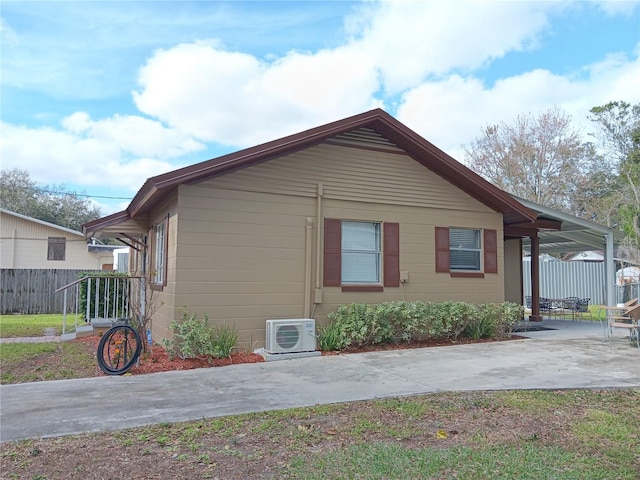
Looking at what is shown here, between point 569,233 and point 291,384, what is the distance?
11.3 meters

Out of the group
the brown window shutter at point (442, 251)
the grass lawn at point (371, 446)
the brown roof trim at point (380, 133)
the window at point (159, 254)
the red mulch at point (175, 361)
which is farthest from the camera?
the brown window shutter at point (442, 251)

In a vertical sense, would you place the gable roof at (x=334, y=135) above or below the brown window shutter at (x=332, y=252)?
above

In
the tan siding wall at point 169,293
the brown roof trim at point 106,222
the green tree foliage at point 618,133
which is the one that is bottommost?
the tan siding wall at point 169,293

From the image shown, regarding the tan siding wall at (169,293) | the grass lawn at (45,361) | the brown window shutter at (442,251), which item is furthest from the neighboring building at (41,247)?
the brown window shutter at (442,251)

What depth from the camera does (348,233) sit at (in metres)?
9.80

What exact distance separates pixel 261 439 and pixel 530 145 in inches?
1092

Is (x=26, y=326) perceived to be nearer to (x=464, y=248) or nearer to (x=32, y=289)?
→ (x=32, y=289)

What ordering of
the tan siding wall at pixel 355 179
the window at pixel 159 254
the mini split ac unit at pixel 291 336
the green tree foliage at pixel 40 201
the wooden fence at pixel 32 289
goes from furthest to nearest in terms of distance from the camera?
the green tree foliage at pixel 40 201 < the wooden fence at pixel 32 289 < the window at pixel 159 254 < the tan siding wall at pixel 355 179 < the mini split ac unit at pixel 291 336

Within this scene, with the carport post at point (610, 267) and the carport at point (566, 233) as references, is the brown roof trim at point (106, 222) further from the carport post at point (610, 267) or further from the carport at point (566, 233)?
the carport post at point (610, 267)

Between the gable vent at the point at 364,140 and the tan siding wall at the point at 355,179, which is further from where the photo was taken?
the gable vent at the point at 364,140

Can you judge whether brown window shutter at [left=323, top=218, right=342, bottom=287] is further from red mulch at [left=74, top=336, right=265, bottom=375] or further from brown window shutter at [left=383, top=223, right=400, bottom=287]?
red mulch at [left=74, top=336, right=265, bottom=375]

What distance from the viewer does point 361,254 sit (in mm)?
9867

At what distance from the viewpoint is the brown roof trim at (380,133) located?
8.09 metres

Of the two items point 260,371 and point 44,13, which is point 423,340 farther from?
point 44,13
